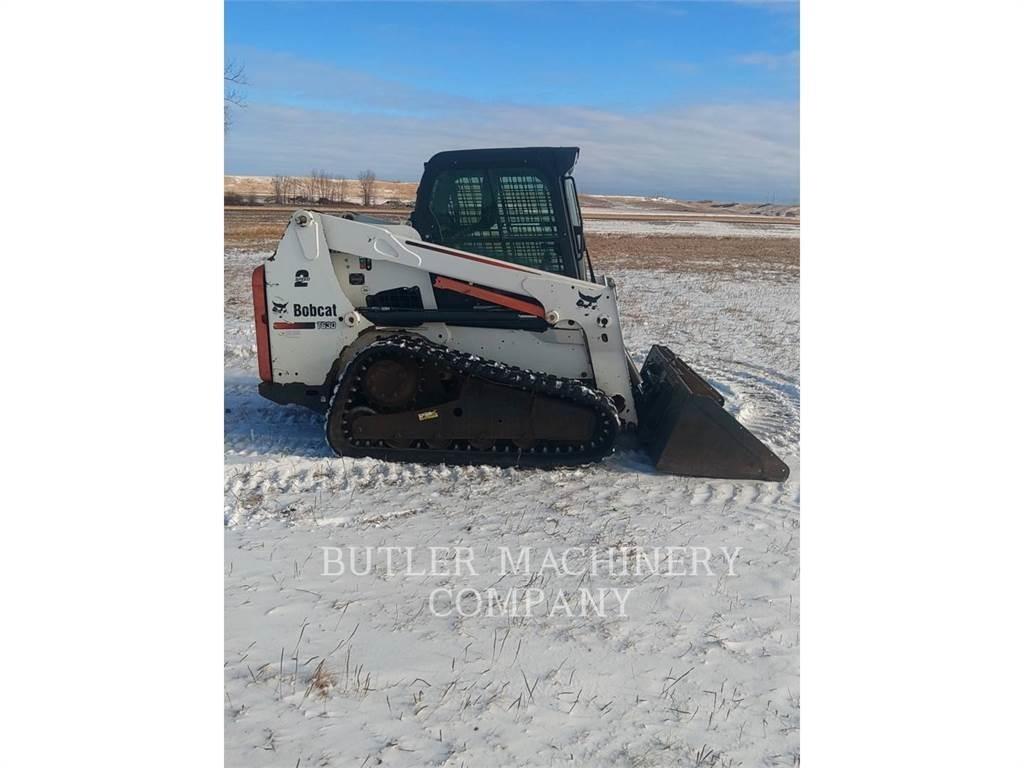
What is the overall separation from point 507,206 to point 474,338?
1.02 metres

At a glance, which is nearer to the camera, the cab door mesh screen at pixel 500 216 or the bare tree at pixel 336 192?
the cab door mesh screen at pixel 500 216

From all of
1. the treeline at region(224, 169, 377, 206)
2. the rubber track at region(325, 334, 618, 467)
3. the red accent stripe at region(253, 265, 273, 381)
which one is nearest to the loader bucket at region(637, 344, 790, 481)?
the rubber track at region(325, 334, 618, 467)

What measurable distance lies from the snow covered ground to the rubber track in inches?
4.9

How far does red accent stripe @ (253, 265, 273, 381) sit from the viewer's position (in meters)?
5.75

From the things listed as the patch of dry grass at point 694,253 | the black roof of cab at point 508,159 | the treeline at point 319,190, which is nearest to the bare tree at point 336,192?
the treeline at point 319,190

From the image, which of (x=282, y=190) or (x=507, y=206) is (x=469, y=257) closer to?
(x=507, y=206)

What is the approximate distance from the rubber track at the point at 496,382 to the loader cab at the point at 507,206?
965mm

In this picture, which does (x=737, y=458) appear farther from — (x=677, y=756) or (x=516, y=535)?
(x=677, y=756)

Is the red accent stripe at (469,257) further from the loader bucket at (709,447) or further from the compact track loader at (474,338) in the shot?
the loader bucket at (709,447)

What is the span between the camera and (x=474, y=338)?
584cm

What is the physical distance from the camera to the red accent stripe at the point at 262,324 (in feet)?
18.9

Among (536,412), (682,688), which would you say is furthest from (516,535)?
(682,688)

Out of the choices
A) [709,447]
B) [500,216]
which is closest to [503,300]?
[500,216]

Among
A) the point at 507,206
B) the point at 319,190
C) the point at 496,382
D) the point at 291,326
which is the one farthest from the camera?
the point at 319,190
